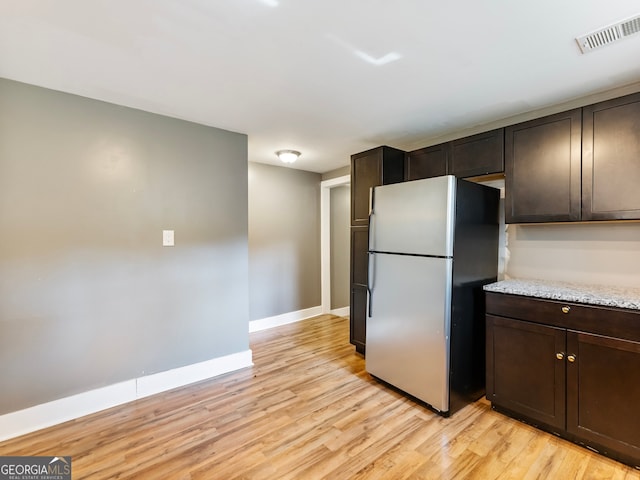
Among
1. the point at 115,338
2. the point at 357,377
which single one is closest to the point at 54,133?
the point at 115,338

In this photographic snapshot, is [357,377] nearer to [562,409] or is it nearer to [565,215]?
[562,409]

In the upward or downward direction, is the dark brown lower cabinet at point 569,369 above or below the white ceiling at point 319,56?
below

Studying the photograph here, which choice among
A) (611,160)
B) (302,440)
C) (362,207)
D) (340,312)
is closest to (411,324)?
(302,440)

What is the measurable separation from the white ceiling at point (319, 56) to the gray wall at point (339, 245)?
95.7 inches

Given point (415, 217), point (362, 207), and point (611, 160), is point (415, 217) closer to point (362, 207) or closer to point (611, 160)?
point (362, 207)

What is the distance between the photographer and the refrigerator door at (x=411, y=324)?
2.10m

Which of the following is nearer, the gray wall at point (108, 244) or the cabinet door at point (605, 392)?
the cabinet door at point (605, 392)

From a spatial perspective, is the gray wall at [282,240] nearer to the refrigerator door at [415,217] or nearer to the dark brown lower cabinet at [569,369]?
the refrigerator door at [415,217]

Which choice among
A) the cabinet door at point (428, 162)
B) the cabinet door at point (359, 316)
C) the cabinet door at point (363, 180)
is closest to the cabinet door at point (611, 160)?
the cabinet door at point (428, 162)

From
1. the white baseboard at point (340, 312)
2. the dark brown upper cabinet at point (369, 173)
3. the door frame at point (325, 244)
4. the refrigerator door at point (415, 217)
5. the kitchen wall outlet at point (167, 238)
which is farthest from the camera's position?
the white baseboard at point (340, 312)

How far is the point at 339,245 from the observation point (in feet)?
16.4

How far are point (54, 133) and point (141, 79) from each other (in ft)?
2.54

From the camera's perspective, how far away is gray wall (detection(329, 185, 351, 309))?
4.95 m

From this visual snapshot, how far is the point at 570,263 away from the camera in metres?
2.24
